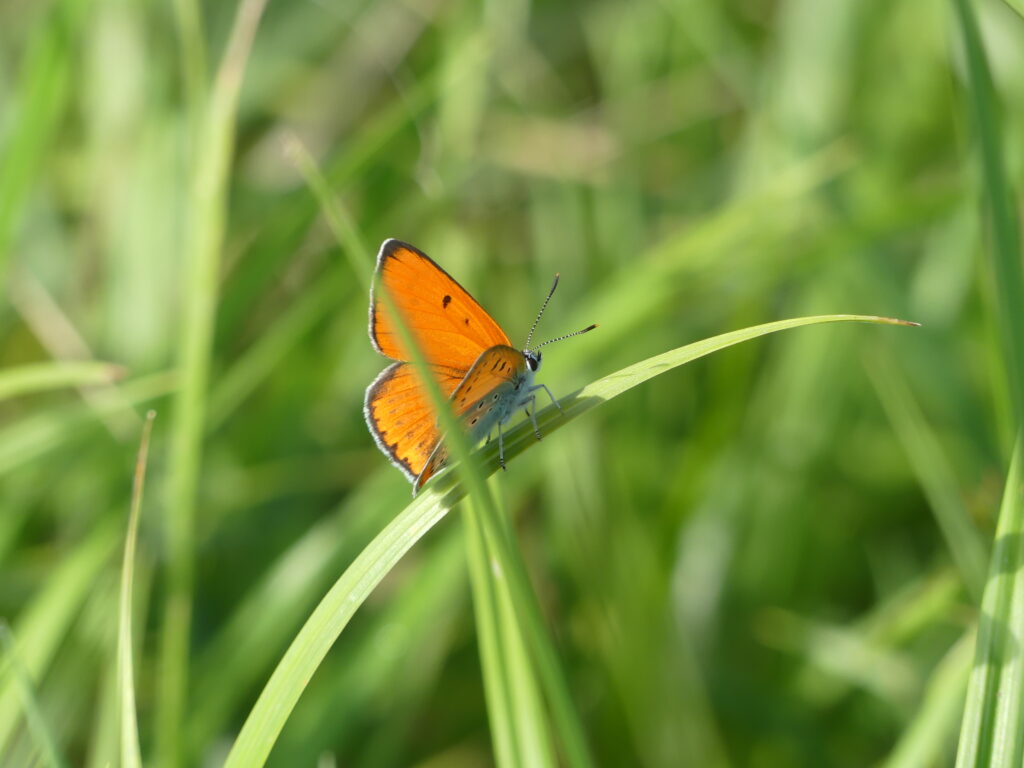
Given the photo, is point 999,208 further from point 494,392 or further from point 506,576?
point 506,576

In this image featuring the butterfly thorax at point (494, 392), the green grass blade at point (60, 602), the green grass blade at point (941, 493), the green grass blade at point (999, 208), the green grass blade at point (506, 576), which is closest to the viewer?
the green grass blade at point (506, 576)

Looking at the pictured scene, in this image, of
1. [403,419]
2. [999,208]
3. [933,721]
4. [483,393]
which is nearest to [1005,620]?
[933,721]

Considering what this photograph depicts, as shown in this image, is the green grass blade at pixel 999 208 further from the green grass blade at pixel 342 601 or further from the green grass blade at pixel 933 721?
the green grass blade at pixel 933 721

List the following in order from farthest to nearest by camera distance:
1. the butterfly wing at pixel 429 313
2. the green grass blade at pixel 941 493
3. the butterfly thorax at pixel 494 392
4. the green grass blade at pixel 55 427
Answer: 1. the green grass blade at pixel 55 427
2. the green grass blade at pixel 941 493
3. the butterfly thorax at pixel 494 392
4. the butterfly wing at pixel 429 313

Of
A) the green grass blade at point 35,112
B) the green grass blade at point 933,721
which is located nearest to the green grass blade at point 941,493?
the green grass blade at point 933,721

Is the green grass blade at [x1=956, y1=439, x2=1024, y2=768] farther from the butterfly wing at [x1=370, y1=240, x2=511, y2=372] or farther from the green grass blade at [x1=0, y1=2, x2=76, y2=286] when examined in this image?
the green grass blade at [x1=0, y1=2, x2=76, y2=286]

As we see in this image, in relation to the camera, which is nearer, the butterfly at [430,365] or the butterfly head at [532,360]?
the butterfly at [430,365]

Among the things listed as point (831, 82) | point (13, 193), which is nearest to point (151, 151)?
point (13, 193)

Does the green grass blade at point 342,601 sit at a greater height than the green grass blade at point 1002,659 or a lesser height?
greater
